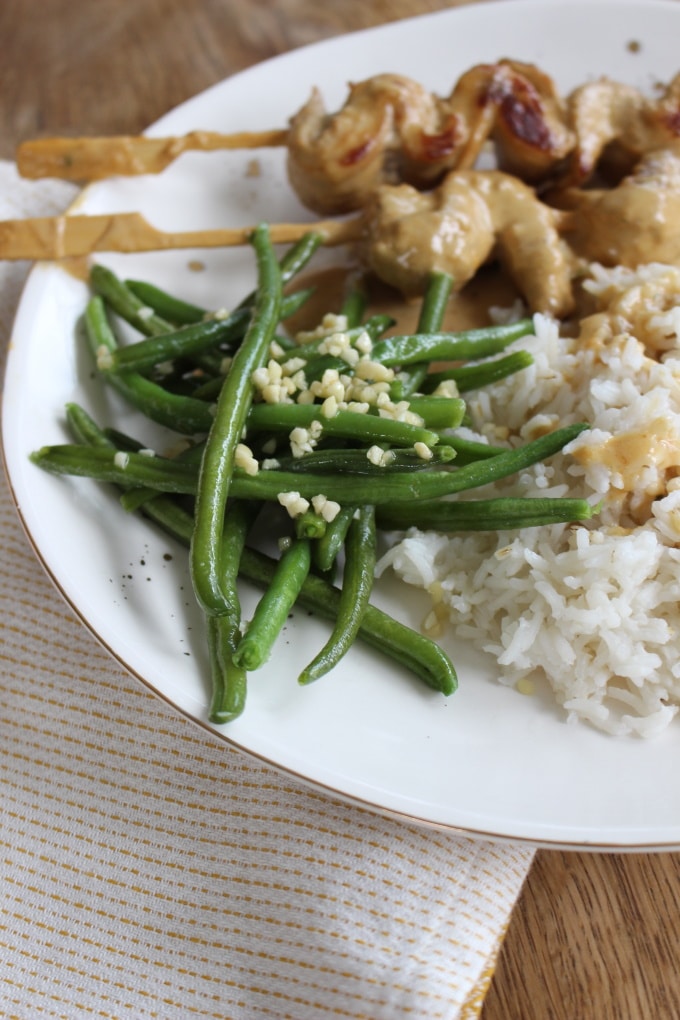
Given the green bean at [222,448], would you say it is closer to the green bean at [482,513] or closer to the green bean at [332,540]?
the green bean at [332,540]

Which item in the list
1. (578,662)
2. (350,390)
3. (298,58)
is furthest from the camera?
(298,58)

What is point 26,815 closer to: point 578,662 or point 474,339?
point 578,662

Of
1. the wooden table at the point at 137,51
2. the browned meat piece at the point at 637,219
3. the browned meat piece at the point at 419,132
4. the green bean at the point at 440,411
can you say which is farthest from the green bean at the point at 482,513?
the browned meat piece at the point at 419,132

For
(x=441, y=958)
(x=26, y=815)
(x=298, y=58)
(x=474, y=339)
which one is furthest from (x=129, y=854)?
(x=298, y=58)

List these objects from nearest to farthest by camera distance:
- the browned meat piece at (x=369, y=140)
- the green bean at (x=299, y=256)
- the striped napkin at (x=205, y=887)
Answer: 1. the striped napkin at (x=205, y=887)
2. the green bean at (x=299, y=256)
3. the browned meat piece at (x=369, y=140)

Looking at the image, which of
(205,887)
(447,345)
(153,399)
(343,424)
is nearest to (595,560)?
(343,424)
